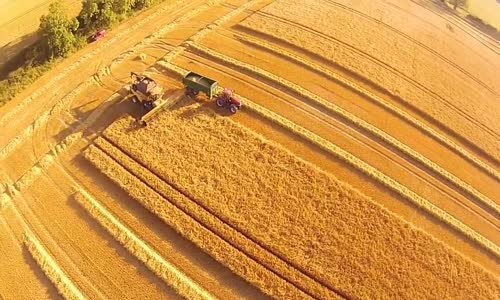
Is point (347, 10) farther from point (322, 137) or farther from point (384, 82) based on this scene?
point (322, 137)

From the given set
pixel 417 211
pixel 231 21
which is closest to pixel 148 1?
pixel 231 21

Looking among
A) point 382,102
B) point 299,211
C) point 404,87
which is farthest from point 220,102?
point 404,87

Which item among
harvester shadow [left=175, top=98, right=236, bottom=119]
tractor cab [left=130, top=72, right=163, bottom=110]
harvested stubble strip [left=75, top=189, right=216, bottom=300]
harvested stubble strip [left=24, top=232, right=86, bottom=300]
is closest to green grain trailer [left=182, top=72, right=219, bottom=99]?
harvester shadow [left=175, top=98, right=236, bottom=119]

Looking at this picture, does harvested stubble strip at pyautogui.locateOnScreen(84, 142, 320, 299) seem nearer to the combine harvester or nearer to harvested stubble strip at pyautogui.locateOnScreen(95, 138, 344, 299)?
harvested stubble strip at pyautogui.locateOnScreen(95, 138, 344, 299)

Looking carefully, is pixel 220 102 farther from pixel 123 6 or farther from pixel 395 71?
pixel 395 71

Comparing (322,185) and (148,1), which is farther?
(148,1)

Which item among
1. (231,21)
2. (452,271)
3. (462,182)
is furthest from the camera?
(231,21)
